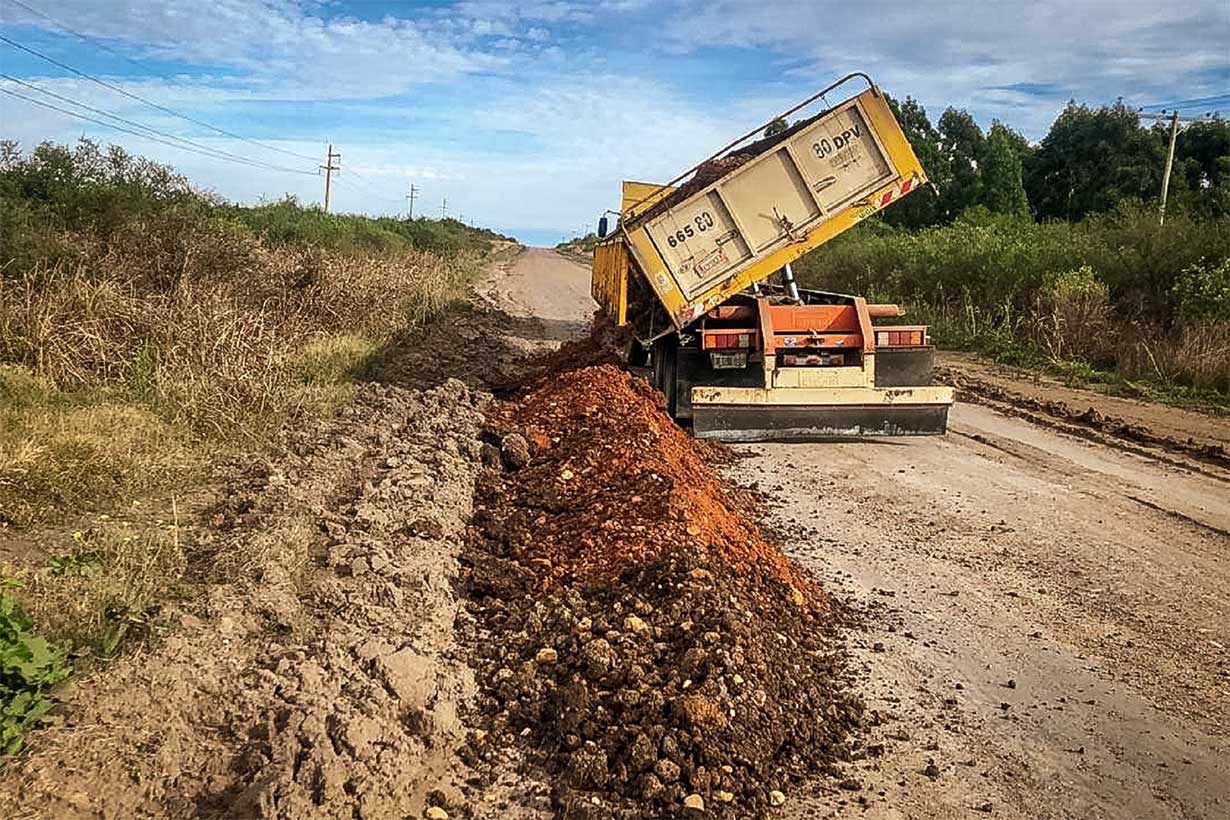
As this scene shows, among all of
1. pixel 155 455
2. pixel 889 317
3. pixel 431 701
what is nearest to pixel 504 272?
pixel 889 317

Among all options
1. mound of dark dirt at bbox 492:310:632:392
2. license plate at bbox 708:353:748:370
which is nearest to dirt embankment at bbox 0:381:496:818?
license plate at bbox 708:353:748:370

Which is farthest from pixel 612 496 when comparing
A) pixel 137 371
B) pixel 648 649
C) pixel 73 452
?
pixel 137 371

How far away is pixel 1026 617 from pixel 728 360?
482cm

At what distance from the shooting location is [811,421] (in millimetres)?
9953

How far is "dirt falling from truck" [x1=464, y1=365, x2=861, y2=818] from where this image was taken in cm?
372

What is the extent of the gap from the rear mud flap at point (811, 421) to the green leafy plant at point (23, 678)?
6735mm

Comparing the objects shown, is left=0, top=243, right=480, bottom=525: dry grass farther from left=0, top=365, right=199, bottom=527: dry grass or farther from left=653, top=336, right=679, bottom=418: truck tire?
left=653, top=336, right=679, bottom=418: truck tire

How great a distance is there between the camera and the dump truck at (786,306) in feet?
32.0

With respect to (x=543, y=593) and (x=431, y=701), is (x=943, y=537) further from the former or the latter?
(x=431, y=701)

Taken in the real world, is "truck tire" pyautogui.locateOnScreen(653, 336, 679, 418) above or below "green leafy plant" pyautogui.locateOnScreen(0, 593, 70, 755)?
above

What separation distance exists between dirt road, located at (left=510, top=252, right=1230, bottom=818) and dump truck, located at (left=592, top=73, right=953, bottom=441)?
465 mm

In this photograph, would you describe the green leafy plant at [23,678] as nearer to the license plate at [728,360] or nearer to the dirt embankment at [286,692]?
the dirt embankment at [286,692]

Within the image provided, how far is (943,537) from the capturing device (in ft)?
22.9

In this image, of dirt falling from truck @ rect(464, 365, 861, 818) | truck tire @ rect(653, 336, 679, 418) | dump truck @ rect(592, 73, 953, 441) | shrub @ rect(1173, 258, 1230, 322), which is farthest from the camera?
shrub @ rect(1173, 258, 1230, 322)
